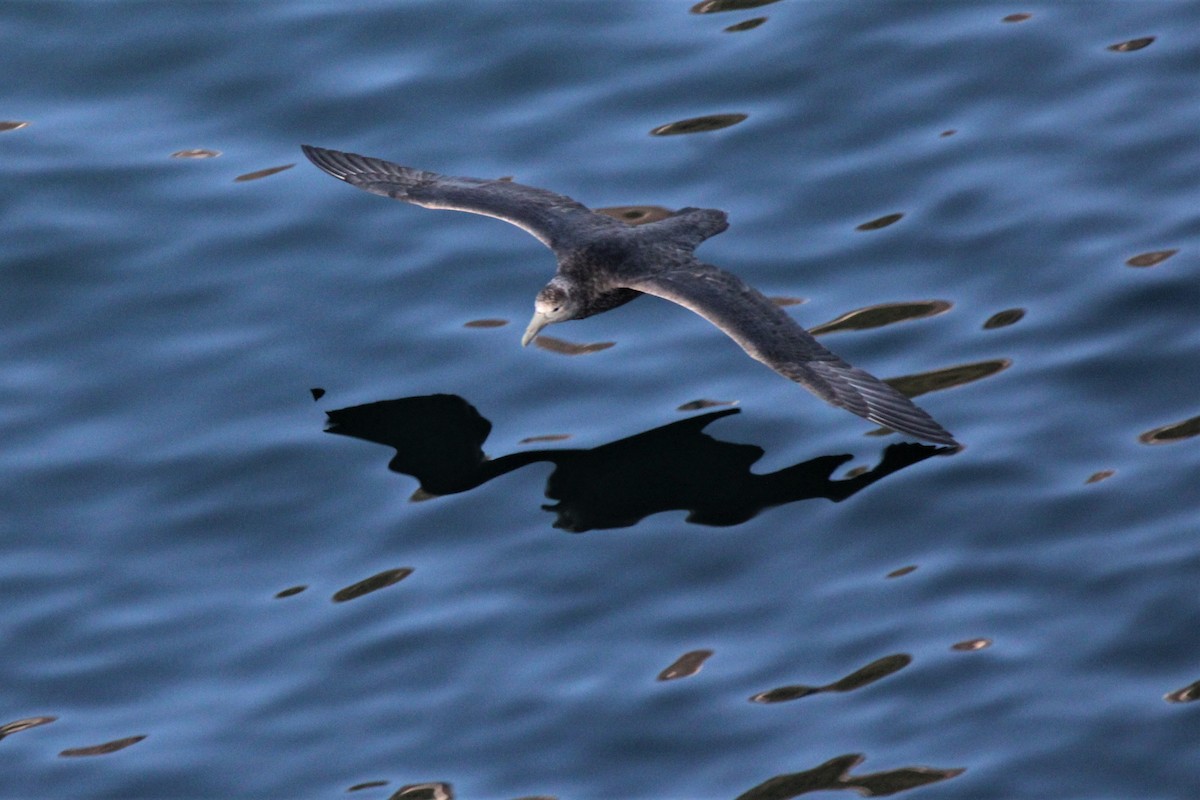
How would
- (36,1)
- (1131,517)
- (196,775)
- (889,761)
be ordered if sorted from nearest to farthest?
(889,761) → (196,775) → (1131,517) → (36,1)

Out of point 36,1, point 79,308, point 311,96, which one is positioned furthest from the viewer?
point 36,1

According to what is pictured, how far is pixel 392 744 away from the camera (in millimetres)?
8359

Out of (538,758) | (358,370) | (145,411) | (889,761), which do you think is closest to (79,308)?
(145,411)

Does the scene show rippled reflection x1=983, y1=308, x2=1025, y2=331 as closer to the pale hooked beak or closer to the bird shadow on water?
the bird shadow on water

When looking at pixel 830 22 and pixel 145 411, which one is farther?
pixel 830 22

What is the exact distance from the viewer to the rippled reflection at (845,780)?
302 inches

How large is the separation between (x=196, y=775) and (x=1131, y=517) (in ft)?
15.4

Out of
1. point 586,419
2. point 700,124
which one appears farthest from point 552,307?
point 700,124

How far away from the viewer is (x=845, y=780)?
7.74 meters

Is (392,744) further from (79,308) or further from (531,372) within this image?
(79,308)

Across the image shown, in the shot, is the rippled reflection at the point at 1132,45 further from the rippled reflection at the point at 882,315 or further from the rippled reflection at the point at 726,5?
the rippled reflection at the point at 882,315

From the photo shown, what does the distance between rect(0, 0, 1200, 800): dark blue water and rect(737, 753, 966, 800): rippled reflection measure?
0.02 metres

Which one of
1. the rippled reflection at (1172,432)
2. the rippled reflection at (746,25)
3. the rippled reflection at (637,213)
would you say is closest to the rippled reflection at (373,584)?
the rippled reflection at (637,213)

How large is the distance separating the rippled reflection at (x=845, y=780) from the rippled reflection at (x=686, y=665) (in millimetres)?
822
